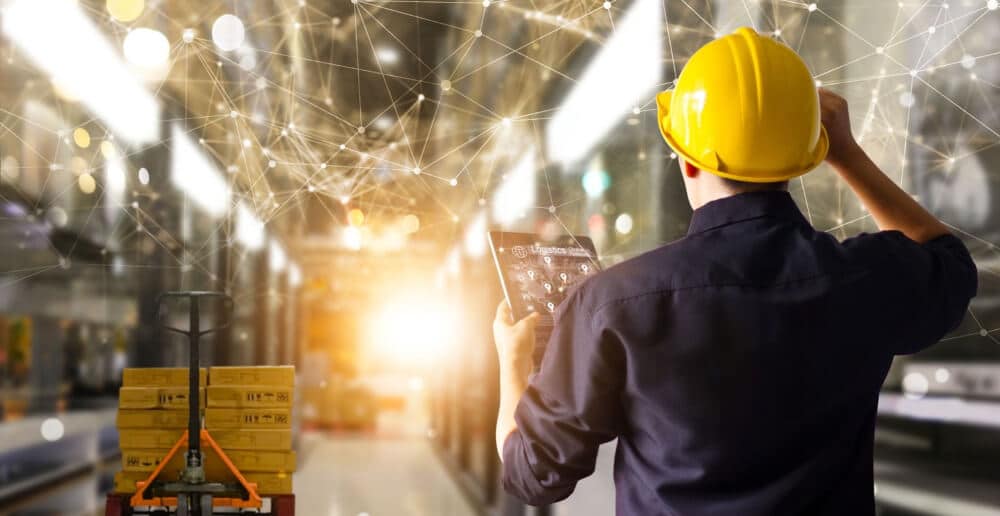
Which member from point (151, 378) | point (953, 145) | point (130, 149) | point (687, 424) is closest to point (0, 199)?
point (130, 149)

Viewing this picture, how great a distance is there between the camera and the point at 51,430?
438cm

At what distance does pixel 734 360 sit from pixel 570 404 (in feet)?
0.72

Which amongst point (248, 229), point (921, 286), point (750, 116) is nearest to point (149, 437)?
point (248, 229)

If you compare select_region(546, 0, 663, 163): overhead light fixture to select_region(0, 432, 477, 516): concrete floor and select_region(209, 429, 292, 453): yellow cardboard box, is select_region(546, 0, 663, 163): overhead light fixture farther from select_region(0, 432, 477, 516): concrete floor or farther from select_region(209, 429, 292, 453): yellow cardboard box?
select_region(0, 432, 477, 516): concrete floor

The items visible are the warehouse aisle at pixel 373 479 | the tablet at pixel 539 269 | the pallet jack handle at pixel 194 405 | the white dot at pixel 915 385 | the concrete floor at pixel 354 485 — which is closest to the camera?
the tablet at pixel 539 269

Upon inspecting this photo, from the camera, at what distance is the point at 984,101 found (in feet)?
6.47

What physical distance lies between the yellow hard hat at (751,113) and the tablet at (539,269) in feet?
1.24

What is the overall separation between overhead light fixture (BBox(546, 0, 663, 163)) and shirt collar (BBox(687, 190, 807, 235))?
1.12 m

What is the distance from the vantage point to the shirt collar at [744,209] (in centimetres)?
113

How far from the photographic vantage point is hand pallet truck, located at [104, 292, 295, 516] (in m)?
1.62

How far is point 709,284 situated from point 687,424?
188 mm

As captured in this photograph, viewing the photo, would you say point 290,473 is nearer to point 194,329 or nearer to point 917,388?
point 194,329

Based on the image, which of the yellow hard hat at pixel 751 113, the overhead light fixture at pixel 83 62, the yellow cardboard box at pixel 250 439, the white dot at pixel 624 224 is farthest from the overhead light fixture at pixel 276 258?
the yellow hard hat at pixel 751 113

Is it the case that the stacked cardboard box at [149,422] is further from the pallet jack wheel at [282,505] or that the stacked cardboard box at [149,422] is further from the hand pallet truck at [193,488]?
the pallet jack wheel at [282,505]
